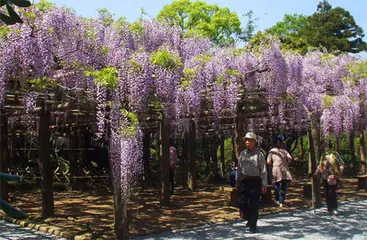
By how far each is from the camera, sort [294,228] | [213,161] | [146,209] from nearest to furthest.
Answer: [294,228] → [146,209] → [213,161]

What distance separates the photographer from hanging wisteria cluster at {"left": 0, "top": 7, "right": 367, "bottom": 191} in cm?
537

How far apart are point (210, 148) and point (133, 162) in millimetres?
10908

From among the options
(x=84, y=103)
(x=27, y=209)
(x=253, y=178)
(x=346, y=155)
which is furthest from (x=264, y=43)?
(x=346, y=155)

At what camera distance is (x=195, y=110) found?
7656 millimetres

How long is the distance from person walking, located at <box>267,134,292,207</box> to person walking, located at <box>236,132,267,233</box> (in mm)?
2336

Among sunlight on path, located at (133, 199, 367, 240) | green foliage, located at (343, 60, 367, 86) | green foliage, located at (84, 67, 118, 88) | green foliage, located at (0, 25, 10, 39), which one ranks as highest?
green foliage, located at (343, 60, 367, 86)

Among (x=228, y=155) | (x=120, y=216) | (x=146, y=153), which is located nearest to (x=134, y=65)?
(x=120, y=216)

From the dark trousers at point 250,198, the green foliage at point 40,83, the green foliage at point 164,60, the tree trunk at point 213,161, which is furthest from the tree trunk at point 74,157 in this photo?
the dark trousers at point 250,198

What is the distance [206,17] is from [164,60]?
51.3 ft

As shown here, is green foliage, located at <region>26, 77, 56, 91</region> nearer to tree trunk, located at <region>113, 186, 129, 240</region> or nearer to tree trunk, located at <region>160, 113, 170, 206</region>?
tree trunk, located at <region>113, 186, 129, 240</region>

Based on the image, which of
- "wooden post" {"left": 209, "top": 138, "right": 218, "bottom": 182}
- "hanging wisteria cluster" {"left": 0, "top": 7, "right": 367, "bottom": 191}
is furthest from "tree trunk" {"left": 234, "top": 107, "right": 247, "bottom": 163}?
"wooden post" {"left": 209, "top": 138, "right": 218, "bottom": 182}

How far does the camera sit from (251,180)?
20.3 feet

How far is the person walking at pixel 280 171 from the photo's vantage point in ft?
27.8

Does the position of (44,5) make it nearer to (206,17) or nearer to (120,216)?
(120,216)
